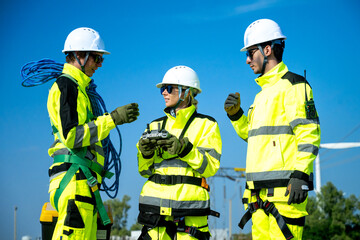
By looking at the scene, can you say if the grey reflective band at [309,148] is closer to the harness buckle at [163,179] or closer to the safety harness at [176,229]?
the safety harness at [176,229]

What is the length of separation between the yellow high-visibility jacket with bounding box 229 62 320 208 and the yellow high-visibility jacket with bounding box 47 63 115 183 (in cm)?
204

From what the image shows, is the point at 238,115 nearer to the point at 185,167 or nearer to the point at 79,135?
the point at 185,167

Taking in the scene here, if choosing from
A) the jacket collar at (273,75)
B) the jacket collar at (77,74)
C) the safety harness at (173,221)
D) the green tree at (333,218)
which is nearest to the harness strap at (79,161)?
the safety harness at (173,221)

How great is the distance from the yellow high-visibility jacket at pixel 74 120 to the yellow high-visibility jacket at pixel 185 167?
31.7 inches

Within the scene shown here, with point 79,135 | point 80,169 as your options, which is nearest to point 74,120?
point 79,135

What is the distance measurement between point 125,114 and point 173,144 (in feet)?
2.59

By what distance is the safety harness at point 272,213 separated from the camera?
19.6ft

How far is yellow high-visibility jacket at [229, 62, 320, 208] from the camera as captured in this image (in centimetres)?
599

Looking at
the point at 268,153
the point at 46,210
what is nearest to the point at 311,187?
the point at 268,153

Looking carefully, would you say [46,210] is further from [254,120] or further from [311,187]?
[311,187]

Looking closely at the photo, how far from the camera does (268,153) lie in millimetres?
6234

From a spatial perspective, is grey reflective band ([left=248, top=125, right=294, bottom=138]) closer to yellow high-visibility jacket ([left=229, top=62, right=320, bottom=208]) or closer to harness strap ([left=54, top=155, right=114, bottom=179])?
yellow high-visibility jacket ([left=229, top=62, right=320, bottom=208])

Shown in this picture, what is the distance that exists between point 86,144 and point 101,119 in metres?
0.41

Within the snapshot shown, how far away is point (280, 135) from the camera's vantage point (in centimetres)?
625
